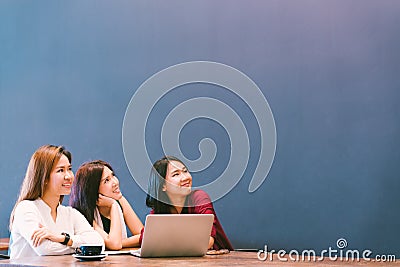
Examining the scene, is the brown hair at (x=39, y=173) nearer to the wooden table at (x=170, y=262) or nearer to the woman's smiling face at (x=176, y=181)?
the wooden table at (x=170, y=262)

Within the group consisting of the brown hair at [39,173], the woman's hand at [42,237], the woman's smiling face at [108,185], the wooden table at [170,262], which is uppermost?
the brown hair at [39,173]

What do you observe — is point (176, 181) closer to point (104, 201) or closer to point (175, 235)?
point (104, 201)

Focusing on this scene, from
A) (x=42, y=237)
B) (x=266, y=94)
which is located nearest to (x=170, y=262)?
(x=42, y=237)

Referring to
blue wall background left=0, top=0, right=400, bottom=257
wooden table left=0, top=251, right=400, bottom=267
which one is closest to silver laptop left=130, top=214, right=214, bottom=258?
wooden table left=0, top=251, right=400, bottom=267

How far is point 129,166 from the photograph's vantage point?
4766mm

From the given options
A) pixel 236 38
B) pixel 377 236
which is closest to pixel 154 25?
pixel 236 38

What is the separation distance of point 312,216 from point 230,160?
2.19ft

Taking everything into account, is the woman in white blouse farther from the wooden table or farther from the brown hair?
the wooden table

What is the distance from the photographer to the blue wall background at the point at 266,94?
4.11m

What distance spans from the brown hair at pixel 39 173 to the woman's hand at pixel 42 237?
22 cm

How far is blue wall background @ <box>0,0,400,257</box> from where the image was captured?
4.11 meters

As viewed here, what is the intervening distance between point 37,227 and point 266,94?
1.95 meters

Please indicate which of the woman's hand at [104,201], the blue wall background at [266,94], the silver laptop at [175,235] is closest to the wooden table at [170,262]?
the silver laptop at [175,235]

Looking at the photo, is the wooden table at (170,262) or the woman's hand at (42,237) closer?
the wooden table at (170,262)
